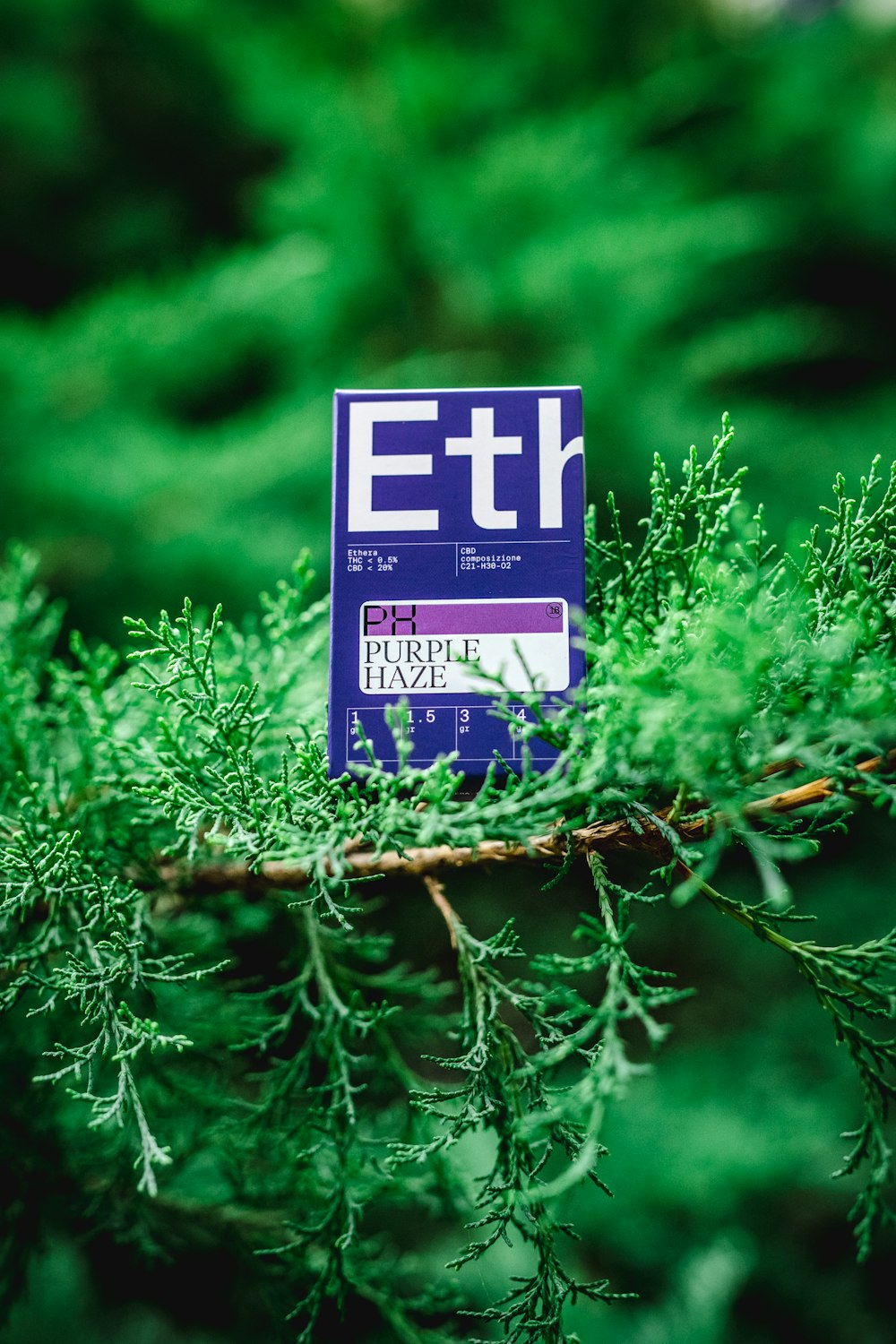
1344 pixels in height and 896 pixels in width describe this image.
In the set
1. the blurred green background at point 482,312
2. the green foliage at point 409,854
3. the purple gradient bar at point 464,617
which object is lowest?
the green foliage at point 409,854

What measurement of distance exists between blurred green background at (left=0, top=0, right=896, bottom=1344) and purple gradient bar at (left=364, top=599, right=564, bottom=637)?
1.42m

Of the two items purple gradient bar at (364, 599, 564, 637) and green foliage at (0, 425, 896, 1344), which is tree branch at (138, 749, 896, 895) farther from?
purple gradient bar at (364, 599, 564, 637)

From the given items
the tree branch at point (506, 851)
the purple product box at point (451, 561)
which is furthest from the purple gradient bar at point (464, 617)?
the tree branch at point (506, 851)

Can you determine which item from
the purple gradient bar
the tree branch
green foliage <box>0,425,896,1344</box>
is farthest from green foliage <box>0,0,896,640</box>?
the purple gradient bar

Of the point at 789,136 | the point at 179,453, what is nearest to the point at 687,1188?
the point at 179,453

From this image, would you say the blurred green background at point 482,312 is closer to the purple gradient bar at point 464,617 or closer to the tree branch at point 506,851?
the tree branch at point 506,851

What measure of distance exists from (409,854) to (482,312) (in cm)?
195

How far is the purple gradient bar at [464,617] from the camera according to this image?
792mm

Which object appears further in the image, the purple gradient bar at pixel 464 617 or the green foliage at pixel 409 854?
the purple gradient bar at pixel 464 617

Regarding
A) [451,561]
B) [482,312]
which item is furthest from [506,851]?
[482,312]

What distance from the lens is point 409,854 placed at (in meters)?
0.90

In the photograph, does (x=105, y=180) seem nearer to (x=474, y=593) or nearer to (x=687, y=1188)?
(x=474, y=593)

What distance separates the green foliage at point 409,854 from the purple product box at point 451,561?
0.15 feet

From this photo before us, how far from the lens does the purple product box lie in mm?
784
